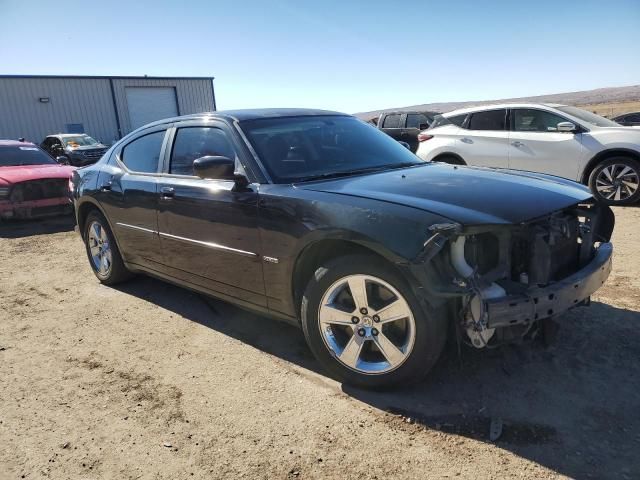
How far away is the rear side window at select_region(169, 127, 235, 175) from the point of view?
370 cm

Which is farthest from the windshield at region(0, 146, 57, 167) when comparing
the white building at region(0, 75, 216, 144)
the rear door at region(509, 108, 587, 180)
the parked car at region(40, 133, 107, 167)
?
the white building at region(0, 75, 216, 144)

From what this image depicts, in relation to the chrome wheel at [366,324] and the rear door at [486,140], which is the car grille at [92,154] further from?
the chrome wheel at [366,324]

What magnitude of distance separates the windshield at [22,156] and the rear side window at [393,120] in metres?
8.87

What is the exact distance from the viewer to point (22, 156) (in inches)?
398

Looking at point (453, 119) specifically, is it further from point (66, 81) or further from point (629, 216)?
point (66, 81)

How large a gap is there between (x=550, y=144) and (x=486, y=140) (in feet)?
3.47

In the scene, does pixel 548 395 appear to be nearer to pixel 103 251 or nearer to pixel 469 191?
pixel 469 191

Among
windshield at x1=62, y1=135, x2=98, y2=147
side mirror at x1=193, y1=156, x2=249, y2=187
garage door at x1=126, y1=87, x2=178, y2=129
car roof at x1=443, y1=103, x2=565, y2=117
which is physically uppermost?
garage door at x1=126, y1=87, x2=178, y2=129

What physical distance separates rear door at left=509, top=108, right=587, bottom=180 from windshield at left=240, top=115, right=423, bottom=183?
192 inches

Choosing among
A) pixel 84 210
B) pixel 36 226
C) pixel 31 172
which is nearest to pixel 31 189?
pixel 31 172

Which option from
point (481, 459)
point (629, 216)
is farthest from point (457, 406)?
point (629, 216)

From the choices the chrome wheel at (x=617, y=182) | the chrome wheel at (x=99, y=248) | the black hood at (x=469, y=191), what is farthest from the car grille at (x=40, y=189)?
the chrome wheel at (x=617, y=182)

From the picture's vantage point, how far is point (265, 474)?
91.2 inches

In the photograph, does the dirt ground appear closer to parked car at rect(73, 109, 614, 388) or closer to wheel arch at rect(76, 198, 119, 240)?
parked car at rect(73, 109, 614, 388)
